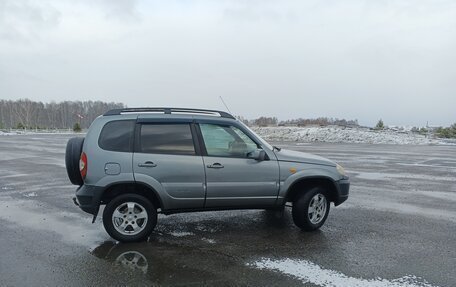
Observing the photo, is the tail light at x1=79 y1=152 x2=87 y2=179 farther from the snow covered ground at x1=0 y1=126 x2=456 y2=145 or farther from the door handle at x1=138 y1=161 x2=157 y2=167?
the snow covered ground at x1=0 y1=126 x2=456 y2=145

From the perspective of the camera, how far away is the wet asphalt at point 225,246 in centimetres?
418


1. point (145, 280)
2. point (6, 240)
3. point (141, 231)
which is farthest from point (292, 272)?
point (6, 240)

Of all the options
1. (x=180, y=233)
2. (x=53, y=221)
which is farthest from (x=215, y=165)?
(x=53, y=221)

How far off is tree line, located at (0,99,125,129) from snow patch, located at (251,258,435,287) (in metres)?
113

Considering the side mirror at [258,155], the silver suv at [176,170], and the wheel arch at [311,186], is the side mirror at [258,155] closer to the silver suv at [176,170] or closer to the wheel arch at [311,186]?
the silver suv at [176,170]

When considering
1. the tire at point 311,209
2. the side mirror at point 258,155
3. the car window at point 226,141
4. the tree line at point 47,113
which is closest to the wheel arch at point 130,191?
the car window at point 226,141

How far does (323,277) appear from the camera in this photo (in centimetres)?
415

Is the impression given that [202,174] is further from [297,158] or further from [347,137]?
[347,137]

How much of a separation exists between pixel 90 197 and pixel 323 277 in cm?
319

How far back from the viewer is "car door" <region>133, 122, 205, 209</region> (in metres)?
5.20

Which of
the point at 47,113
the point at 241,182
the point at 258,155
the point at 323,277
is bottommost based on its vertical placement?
the point at 323,277

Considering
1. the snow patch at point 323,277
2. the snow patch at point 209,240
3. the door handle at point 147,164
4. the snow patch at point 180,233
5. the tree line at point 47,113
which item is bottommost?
the snow patch at point 323,277

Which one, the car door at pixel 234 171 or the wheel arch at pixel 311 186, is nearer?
the car door at pixel 234 171

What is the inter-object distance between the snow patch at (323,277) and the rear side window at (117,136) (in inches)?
93.3
